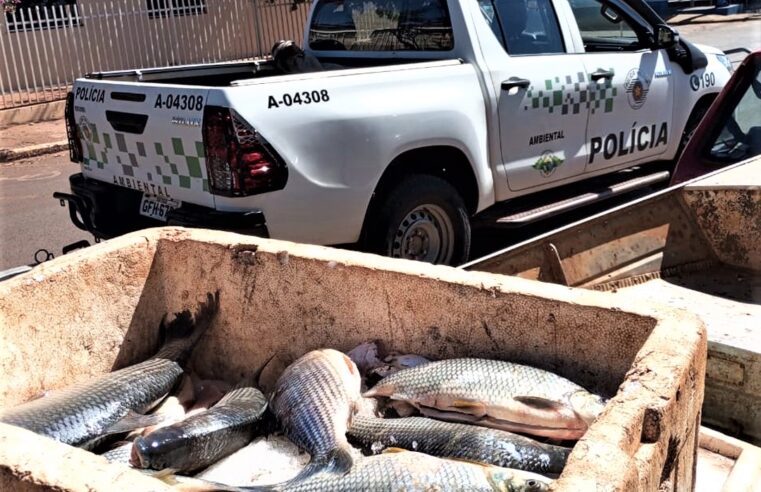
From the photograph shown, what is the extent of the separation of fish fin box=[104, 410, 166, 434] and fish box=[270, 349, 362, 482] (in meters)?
0.46

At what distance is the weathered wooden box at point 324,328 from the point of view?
7.16 feet

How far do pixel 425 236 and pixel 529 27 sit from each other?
192 cm

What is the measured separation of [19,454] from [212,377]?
168 cm

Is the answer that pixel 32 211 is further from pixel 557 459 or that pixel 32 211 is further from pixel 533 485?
pixel 533 485

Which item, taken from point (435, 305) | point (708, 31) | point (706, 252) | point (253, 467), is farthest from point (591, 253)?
point (708, 31)

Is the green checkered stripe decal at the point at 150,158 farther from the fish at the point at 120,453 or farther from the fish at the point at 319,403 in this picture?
the fish at the point at 120,453

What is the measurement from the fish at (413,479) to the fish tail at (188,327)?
4.12ft

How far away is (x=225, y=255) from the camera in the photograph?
12.0 feet

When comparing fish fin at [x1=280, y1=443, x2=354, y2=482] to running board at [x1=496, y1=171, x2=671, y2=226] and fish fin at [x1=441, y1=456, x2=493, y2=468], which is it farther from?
running board at [x1=496, y1=171, x2=671, y2=226]

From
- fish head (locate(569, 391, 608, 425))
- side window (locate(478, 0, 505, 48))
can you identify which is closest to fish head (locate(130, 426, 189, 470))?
fish head (locate(569, 391, 608, 425))

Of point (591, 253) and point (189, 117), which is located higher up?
point (189, 117)

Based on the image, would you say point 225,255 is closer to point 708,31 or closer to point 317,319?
point 317,319

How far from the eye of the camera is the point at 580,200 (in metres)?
6.43

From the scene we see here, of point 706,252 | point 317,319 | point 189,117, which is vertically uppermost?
point 189,117
